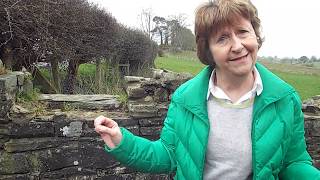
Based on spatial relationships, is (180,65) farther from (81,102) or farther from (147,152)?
(147,152)

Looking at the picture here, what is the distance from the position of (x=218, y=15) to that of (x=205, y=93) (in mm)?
444

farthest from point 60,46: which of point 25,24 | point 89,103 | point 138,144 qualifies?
point 138,144

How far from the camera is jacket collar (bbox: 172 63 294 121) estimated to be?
1988mm

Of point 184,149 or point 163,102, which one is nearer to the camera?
point 184,149

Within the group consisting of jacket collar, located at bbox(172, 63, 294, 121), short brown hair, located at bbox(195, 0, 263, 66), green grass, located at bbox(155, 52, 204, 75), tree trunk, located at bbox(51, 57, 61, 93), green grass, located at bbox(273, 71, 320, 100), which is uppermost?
short brown hair, located at bbox(195, 0, 263, 66)

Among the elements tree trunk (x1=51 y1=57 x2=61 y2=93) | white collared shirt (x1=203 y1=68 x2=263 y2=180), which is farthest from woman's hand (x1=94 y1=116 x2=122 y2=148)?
tree trunk (x1=51 y1=57 x2=61 y2=93)

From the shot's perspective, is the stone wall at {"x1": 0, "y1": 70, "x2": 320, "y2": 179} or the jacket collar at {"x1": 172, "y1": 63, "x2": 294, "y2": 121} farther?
the stone wall at {"x1": 0, "y1": 70, "x2": 320, "y2": 179}

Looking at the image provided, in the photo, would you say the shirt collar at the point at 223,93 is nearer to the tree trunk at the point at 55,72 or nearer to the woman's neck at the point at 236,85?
the woman's neck at the point at 236,85

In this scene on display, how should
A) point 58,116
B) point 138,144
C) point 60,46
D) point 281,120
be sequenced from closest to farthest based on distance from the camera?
point 281,120 → point 138,144 → point 58,116 → point 60,46

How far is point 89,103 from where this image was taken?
4266 mm

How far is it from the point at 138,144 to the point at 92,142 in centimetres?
190

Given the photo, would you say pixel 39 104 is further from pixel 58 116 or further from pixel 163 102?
pixel 163 102

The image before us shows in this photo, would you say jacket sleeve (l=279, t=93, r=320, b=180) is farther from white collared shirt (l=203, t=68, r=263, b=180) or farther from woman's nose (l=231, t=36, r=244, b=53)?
woman's nose (l=231, t=36, r=244, b=53)

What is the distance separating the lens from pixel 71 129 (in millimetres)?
3842
